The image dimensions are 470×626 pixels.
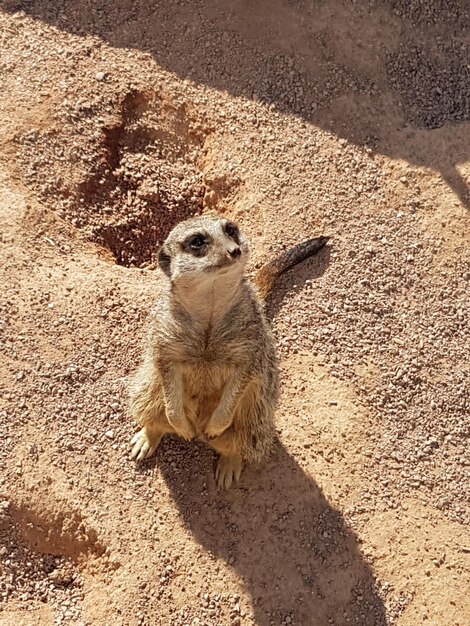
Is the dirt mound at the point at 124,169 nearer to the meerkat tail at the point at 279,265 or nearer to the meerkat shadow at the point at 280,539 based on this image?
the meerkat tail at the point at 279,265

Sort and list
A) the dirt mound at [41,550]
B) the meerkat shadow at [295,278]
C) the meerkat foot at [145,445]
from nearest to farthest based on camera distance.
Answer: the dirt mound at [41,550] < the meerkat foot at [145,445] < the meerkat shadow at [295,278]

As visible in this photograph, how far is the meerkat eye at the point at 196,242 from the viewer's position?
2424 mm

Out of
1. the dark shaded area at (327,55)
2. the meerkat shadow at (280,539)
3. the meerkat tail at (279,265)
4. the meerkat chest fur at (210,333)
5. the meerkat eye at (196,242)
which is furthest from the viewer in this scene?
the dark shaded area at (327,55)

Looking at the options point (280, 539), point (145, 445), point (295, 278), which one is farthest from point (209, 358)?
point (295, 278)

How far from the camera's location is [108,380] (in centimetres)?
326

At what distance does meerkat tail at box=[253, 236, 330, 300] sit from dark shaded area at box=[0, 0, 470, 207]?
36.0 inches

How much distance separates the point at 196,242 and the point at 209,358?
465 millimetres

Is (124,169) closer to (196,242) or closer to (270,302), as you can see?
A: (270,302)

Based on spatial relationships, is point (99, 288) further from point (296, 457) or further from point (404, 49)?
point (404, 49)

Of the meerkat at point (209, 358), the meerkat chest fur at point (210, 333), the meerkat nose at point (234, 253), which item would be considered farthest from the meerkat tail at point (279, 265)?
the meerkat nose at point (234, 253)

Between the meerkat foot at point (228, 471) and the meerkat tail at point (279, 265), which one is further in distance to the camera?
the meerkat tail at point (279, 265)

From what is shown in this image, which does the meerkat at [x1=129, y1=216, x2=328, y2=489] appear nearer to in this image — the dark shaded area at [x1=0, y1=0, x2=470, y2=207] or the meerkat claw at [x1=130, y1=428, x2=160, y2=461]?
the meerkat claw at [x1=130, y1=428, x2=160, y2=461]

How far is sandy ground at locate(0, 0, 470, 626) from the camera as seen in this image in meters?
2.88

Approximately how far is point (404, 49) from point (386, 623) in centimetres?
337
